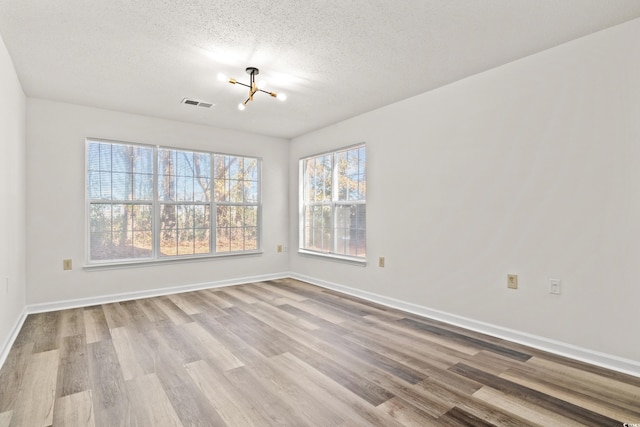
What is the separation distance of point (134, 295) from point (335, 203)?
9.45 ft

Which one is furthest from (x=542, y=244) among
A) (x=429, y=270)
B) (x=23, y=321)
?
(x=23, y=321)

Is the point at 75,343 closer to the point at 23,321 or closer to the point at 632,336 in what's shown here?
the point at 23,321

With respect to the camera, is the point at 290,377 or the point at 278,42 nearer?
the point at 290,377

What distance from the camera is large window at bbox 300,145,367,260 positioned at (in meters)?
4.39

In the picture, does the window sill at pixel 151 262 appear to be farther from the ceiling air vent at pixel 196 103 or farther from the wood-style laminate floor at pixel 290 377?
the ceiling air vent at pixel 196 103

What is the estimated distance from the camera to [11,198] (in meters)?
2.88

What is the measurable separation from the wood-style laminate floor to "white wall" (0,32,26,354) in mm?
294

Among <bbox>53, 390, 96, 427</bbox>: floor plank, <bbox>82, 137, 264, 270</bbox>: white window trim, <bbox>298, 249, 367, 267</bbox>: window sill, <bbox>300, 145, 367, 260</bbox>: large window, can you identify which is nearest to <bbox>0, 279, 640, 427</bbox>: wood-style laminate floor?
<bbox>53, 390, 96, 427</bbox>: floor plank

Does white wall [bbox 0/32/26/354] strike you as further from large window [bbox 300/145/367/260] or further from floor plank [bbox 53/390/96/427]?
large window [bbox 300/145/367/260]

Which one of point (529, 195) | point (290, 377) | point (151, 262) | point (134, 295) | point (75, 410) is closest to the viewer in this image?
point (75, 410)

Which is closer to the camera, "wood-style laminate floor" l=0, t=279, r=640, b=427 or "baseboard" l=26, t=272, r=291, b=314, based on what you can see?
"wood-style laminate floor" l=0, t=279, r=640, b=427

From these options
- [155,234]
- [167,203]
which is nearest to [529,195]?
[167,203]

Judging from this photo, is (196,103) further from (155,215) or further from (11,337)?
(11,337)

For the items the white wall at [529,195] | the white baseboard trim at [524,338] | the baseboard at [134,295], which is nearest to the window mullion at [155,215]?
the baseboard at [134,295]
